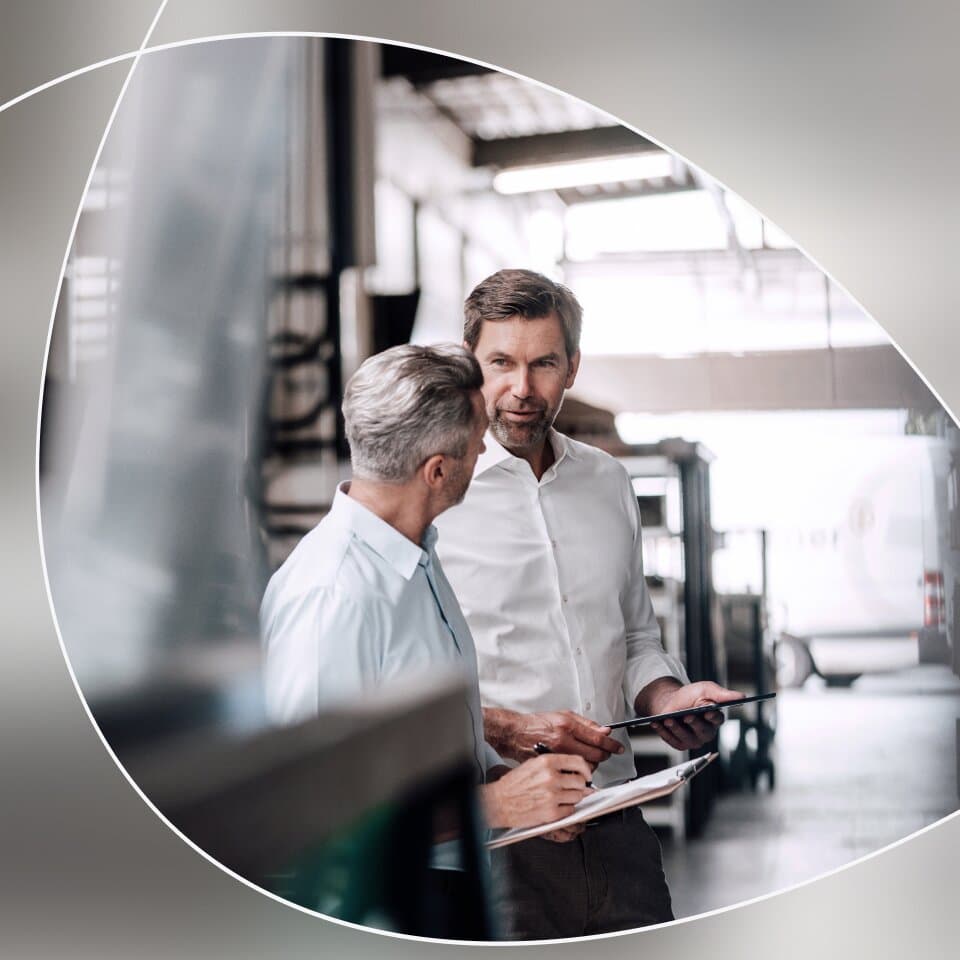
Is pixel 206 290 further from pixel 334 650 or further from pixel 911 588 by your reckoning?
pixel 911 588

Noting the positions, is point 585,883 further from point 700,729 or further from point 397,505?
point 397,505

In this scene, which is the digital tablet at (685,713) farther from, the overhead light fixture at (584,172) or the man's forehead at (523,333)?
the overhead light fixture at (584,172)

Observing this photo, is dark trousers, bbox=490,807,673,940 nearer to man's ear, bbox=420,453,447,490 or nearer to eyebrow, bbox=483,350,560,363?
man's ear, bbox=420,453,447,490

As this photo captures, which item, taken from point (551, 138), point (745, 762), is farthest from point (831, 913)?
point (551, 138)

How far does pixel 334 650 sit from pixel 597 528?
0.41m

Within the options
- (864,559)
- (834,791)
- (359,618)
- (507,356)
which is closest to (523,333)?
(507,356)

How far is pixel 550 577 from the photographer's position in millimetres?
1479

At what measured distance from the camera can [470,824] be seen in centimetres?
150

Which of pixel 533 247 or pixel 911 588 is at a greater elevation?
pixel 533 247

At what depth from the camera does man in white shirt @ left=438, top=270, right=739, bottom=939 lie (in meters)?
1.48

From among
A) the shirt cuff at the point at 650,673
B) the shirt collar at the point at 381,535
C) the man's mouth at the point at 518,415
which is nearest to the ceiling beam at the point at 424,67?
the man's mouth at the point at 518,415

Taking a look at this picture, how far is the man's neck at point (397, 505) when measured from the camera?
1.48 meters

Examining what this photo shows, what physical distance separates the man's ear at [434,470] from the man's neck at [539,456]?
95 mm

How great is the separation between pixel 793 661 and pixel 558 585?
13.8 inches
